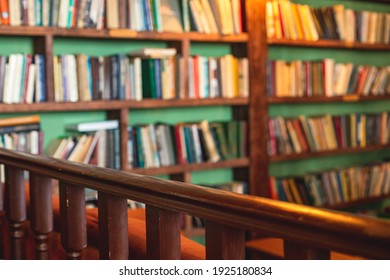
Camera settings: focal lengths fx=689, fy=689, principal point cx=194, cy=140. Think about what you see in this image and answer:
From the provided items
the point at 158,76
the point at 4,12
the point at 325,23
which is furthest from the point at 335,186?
the point at 4,12

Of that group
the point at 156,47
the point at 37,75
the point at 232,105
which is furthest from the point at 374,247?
the point at 232,105

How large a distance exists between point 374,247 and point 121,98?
2951mm

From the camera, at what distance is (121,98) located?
3.75m

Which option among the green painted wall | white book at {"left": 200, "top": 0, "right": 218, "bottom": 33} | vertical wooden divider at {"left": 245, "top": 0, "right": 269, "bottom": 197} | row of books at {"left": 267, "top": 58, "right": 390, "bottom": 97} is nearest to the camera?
white book at {"left": 200, "top": 0, "right": 218, "bottom": 33}

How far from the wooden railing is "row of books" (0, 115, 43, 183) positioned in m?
1.20

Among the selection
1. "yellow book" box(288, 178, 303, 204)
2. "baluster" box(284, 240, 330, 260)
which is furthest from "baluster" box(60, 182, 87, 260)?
"yellow book" box(288, 178, 303, 204)

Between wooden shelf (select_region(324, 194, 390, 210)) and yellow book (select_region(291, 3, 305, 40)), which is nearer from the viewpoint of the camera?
yellow book (select_region(291, 3, 305, 40))

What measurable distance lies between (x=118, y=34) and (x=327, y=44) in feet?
5.64

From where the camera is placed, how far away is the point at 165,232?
1370mm

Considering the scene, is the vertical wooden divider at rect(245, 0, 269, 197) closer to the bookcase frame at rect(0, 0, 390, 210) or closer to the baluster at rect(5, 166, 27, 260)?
the bookcase frame at rect(0, 0, 390, 210)

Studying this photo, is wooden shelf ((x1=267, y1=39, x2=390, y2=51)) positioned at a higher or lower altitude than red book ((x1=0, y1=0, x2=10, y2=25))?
lower

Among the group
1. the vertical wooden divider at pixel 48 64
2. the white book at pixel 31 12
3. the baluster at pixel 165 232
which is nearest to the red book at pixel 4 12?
the white book at pixel 31 12

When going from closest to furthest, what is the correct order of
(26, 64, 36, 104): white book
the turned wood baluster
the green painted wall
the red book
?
the turned wood baluster < the red book < (26, 64, 36, 104): white book < the green painted wall

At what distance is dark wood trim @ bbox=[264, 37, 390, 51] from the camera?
4500mm
